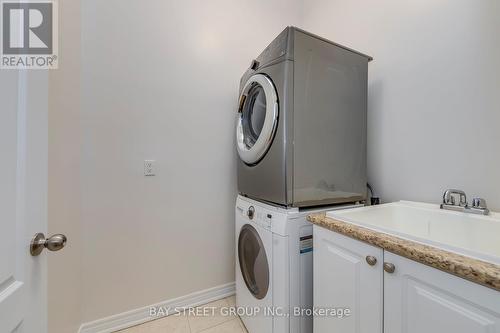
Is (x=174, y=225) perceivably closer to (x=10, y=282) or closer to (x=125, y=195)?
(x=125, y=195)

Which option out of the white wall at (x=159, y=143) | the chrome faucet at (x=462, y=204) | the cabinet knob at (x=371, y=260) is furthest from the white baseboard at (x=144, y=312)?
the chrome faucet at (x=462, y=204)

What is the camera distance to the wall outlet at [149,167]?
1.53 m

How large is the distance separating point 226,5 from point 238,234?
1883 mm

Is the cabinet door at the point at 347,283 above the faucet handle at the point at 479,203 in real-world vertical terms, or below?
below

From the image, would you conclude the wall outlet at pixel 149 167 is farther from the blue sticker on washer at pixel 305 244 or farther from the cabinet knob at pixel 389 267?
the cabinet knob at pixel 389 267

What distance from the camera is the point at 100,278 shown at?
1410mm

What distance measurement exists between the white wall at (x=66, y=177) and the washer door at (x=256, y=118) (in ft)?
3.23

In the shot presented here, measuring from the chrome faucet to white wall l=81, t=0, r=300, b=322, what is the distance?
54.3 inches

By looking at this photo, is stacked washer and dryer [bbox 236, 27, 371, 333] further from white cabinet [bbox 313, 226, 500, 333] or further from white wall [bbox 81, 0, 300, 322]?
white wall [bbox 81, 0, 300, 322]

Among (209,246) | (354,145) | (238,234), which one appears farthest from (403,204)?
(209,246)

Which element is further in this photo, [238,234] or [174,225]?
[174,225]

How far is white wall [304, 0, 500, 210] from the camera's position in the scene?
0.99 metres

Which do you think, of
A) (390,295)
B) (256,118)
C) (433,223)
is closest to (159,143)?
(256,118)

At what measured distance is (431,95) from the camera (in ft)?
3.89
